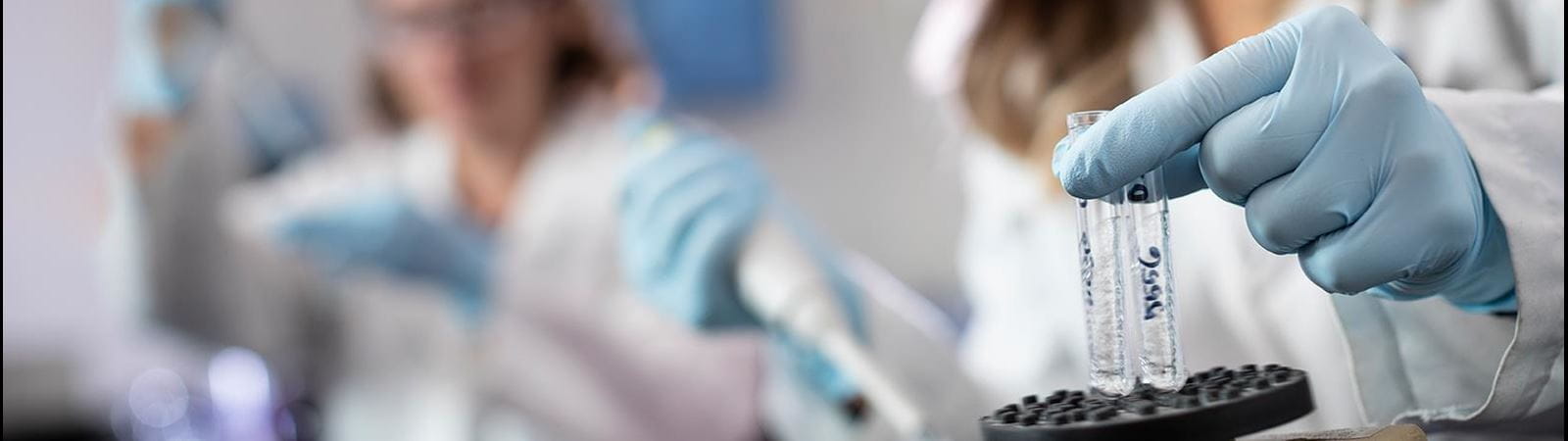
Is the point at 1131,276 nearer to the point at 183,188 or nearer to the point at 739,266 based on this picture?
the point at 739,266

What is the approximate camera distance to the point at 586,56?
66.6 inches

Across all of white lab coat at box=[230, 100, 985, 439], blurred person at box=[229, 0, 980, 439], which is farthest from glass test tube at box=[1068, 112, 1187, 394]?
white lab coat at box=[230, 100, 985, 439]

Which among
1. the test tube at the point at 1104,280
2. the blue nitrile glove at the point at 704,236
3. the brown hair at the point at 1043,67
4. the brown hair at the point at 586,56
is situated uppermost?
the brown hair at the point at 586,56

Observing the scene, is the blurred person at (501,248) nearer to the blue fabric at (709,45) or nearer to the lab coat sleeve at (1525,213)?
the blue fabric at (709,45)

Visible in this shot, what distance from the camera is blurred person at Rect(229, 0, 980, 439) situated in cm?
149

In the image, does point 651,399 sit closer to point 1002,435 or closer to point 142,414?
point 142,414

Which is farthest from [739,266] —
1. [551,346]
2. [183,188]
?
[183,188]

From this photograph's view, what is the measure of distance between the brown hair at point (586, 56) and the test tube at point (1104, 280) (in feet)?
4.03

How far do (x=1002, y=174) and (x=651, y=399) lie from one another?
0.62 m

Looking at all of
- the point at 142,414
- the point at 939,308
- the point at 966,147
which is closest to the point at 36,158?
the point at 142,414

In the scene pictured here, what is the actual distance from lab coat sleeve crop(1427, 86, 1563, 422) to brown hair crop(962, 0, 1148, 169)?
1.30 ft

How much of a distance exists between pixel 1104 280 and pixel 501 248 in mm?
1218

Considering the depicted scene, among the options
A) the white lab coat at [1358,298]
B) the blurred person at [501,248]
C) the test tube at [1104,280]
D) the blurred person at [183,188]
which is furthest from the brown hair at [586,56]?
the test tube at [1104,280]

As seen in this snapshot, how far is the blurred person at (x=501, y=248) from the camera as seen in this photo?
4.89 ft
